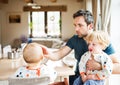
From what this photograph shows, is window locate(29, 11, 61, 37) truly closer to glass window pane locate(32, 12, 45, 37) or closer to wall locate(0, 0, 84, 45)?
glass window pane locate(32, 12, 45, 37)

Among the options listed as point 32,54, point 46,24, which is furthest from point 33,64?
point 46,24

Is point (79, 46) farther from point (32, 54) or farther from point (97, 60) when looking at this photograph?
point (32, 54)

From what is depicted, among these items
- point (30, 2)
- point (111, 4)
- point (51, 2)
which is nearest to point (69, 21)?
point (51, 2)

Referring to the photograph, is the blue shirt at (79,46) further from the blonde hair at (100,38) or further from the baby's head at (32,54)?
the baby's head at (32,54)

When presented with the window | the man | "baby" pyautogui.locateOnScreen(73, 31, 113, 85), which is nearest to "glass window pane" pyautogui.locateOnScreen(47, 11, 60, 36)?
the window

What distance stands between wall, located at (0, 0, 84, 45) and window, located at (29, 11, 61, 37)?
0.95 feet

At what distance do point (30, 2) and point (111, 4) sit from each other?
5.27m

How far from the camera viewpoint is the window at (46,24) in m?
11.5

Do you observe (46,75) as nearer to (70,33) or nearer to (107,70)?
(107,70)

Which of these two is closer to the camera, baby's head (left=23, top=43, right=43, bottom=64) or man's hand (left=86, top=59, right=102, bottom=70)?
baby's head (left=23, top=43, right=43, bottom=64)

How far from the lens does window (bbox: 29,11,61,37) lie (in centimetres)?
1150

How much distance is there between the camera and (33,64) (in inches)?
67.6

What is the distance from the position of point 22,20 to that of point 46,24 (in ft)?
3.91

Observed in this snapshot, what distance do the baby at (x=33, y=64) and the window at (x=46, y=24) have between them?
383 inches
